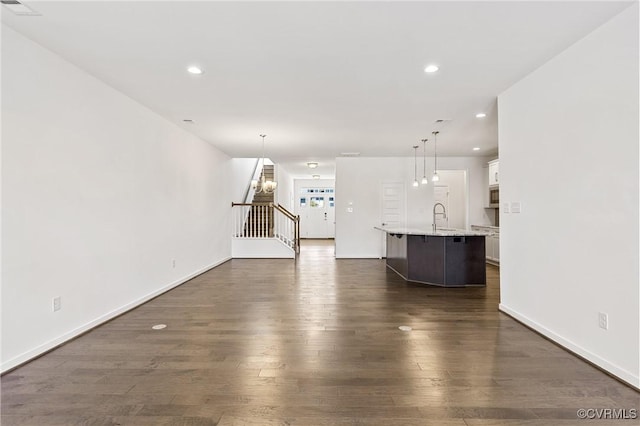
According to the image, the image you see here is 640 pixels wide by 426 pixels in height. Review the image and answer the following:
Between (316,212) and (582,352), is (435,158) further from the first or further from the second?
(316,212)

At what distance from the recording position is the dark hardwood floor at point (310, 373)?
6.31 feet

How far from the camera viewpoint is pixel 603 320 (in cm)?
245

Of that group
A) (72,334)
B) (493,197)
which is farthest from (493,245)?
(72,334)

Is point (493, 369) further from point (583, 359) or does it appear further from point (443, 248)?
point (443, 248)

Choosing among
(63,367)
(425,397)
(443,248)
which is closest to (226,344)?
(63,367)

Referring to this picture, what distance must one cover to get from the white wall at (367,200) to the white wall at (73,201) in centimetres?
450

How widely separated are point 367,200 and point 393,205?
72 centimetres

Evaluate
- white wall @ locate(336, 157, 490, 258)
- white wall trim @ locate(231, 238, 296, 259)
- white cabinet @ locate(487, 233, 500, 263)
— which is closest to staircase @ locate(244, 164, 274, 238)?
white wall trim @ locate(231, 238, 296, 259)

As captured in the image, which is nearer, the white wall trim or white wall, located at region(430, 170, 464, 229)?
the white wall trim

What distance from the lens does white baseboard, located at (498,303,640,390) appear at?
222 cm

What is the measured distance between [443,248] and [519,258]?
66.3 inches

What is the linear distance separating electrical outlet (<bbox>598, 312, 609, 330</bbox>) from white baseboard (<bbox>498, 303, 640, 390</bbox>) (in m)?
0.26

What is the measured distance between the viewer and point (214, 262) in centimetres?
719

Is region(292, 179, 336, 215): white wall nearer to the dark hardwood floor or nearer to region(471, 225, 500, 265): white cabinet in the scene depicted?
region(471, 225, 500, 265): white cabinet
